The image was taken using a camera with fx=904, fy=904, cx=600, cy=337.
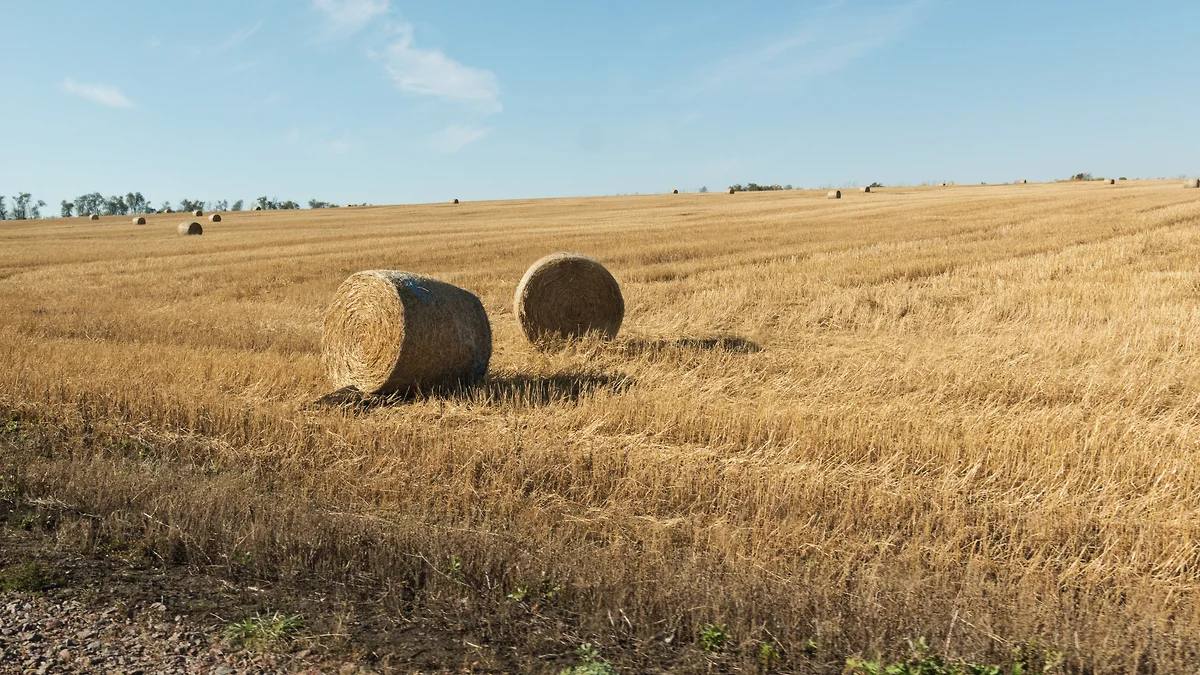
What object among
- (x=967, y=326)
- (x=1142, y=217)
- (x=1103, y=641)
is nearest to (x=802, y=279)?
(x=967, y=326)

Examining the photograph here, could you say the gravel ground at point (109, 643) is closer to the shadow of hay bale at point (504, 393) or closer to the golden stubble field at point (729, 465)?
the golden stubble field at point (729, 465)

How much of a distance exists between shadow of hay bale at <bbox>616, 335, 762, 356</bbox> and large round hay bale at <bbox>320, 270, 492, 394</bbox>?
2.08m

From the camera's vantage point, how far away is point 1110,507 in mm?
4926

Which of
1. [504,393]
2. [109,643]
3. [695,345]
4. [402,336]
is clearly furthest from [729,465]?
[695,345]

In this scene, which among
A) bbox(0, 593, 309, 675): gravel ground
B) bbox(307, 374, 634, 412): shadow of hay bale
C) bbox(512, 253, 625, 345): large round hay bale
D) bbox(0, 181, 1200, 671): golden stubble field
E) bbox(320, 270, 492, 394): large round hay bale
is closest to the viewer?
bbox(0, 593, 309, 675): gravel ground

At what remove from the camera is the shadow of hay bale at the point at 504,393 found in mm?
7727

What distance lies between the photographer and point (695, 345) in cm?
1054

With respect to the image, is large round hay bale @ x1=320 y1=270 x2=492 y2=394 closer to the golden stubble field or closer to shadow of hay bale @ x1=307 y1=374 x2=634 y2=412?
shadow of hay bale @ x1=307 y1=374 x2=634 y2=412

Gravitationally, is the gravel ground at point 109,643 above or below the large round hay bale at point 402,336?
below

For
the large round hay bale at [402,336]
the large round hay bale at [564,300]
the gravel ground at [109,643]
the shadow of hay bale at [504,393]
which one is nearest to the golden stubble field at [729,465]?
the shadow of hay bale at [504,393]

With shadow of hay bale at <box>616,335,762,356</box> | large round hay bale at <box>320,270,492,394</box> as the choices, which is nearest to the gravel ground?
large round hay bale at <box>320,270,492,394</box>

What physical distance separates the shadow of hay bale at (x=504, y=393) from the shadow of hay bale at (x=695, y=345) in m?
1.51

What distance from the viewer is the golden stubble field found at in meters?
3.99

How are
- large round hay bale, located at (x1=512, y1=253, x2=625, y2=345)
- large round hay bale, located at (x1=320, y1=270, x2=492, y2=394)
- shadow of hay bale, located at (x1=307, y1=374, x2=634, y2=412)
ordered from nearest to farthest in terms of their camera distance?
shadow of hay bale, located at (x1=307, y1=374, x2=634, y2=412) < large round hay bale, located at (x1=320, y1=270, x2=492, y2=394) < large round hay bale, located at (x1=512, y1=253, x2=625, y2=345)
